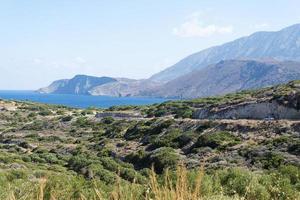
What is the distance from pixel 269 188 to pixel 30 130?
58.1 m

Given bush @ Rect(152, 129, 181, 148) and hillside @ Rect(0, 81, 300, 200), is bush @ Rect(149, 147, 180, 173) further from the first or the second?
bush @ Rect(152, 129, 181, 148)

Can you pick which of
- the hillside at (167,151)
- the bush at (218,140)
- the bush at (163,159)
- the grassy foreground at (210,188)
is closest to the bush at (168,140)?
the hillside at (167,151)

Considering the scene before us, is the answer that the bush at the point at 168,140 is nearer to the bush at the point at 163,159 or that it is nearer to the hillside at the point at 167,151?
the hillside at the point at 167,151

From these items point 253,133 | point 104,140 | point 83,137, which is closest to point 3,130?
point 83,137

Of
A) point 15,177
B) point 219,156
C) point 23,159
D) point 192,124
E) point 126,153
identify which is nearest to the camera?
point 15,177

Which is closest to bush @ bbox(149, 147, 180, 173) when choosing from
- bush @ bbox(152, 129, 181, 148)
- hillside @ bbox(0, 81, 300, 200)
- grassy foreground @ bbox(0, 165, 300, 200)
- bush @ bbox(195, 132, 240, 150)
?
hillside @ bbox(0, 81, 300, 200)

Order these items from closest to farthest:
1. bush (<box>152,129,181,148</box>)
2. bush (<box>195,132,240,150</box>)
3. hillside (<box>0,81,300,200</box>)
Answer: hillside (<box>0,81,300,200</box>) → bush (<box>195,132,240,150</box>) → bush (<box>152,129,181,148</box>)

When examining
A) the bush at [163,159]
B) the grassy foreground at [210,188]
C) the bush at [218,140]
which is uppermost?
the grassy foreground at [210,188]

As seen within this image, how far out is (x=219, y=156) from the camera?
1399 inches

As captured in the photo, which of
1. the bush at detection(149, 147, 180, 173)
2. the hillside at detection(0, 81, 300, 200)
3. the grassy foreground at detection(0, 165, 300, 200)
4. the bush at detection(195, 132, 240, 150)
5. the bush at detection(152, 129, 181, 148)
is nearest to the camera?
the grassy foreground at detection(0, 165, 300, 200)

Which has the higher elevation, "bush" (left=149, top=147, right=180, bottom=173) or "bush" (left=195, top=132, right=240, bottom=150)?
"bush" (left=195, top=132, right=240, bottom=150)

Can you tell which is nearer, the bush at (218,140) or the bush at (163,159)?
the bush at (163,159)

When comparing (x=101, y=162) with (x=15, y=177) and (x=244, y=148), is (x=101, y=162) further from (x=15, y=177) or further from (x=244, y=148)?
(x=15, y=177)

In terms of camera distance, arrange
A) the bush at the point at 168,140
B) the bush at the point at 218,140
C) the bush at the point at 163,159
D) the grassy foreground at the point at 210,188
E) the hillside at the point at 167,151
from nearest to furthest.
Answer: the grassy foreground at the point at 210,188
the hillside at the point at 167,151
the bush at the point at 163,159
the bush at the point at 218,140
the bush at the point at 168,140
